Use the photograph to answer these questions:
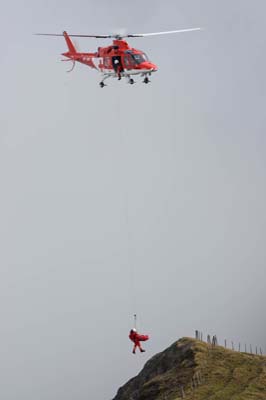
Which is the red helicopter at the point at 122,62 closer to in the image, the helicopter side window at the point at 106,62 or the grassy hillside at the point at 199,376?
the helicopter side window at the point at 106,62

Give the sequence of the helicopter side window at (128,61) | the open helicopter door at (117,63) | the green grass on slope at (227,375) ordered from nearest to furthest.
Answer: the green grass on slope at (227,375), the helicopter side window at (128,61), the open helicopter door at (117,63)

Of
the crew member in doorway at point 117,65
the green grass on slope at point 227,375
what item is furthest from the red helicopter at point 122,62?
the green grass on slope at point 227,375

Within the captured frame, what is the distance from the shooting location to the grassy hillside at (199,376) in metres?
94.8

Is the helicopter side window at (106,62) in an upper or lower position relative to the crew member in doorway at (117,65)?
upper

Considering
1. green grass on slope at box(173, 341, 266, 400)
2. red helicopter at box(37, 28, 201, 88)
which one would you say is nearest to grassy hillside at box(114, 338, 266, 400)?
green grass on slope at box(173, 341, 266, 400)

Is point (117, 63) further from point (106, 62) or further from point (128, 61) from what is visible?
point (106, 62)

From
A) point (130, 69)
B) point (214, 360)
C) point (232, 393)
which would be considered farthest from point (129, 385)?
point (130, 69)

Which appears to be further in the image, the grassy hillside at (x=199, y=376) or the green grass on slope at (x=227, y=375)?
the grassy hillside at (x=199, y=376)

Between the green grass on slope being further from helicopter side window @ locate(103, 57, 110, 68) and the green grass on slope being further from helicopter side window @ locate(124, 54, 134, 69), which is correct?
helicopter side window @ locate(103, 57, 110, 68)

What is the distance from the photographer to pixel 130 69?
351 feet

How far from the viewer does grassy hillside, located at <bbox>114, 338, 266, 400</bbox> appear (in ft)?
311

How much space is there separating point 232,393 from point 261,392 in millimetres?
3409

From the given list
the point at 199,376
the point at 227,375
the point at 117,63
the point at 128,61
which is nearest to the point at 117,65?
the point at 117,63

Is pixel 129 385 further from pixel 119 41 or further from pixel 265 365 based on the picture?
pixel 119 41
